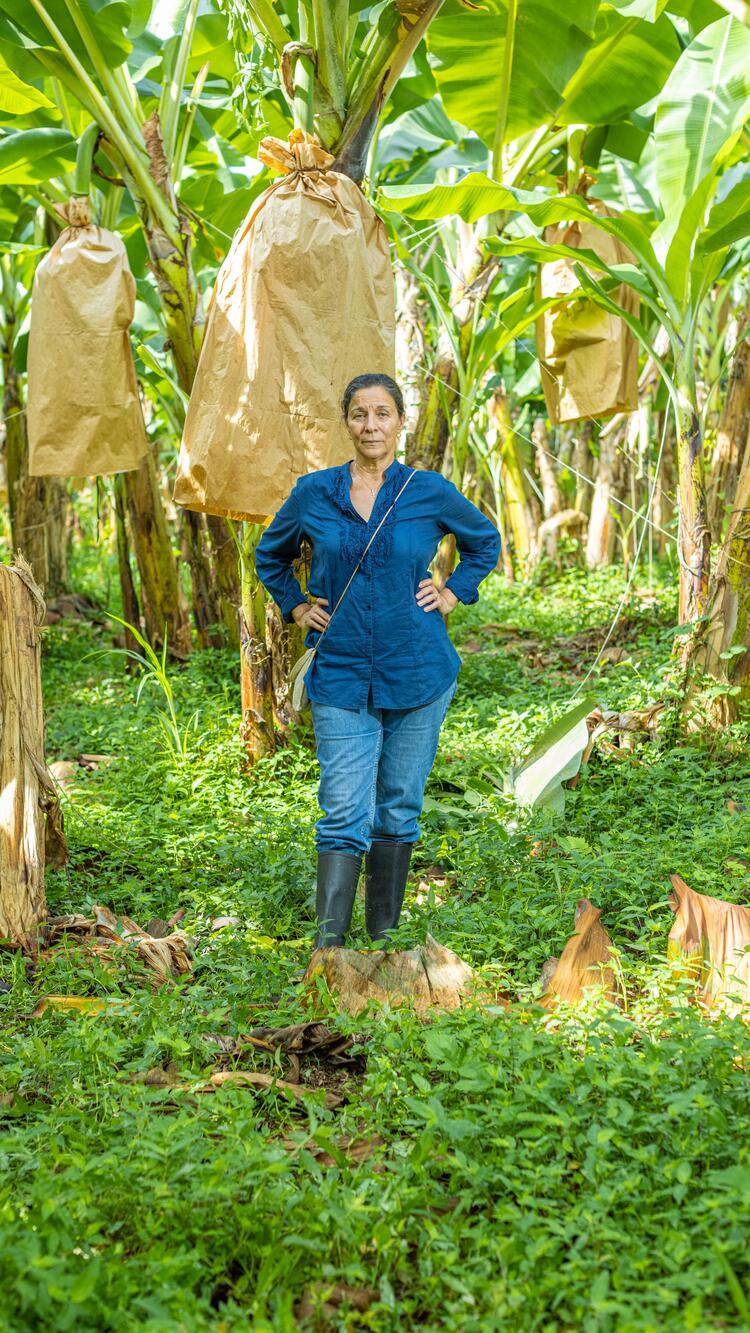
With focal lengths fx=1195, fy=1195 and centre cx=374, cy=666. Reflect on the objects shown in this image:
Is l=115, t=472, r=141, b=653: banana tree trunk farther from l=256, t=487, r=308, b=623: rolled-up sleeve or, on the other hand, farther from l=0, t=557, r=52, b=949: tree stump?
l=256, t=487, r=308, b=623: rolled-up sleeve

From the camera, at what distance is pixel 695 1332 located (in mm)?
1618

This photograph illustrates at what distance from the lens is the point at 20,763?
12.3 ft

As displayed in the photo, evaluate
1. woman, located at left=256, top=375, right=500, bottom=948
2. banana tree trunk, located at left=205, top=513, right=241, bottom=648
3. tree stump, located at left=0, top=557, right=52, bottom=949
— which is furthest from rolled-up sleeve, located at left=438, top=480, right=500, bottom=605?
banana tree trunk, located at left=205, top=513, right=241, bottom=648

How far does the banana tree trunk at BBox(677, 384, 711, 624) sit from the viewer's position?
16.3ft

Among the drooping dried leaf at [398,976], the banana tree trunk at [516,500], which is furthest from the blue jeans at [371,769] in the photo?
the banana tree trunk at [516,500]

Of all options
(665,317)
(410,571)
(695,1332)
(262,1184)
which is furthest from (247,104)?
(695,1332)

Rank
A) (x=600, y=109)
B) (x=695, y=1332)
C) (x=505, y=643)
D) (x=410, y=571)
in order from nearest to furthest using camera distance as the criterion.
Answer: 1. (x=695, y=1332)
2. (x=410, y=571)
3. (x=600, y=109)
4. (x=505, y=643)

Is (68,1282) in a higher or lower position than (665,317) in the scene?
lower

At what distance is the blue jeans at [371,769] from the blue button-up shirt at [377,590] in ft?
0.20

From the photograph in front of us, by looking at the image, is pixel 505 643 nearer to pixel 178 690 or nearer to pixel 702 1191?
pixel 178 690

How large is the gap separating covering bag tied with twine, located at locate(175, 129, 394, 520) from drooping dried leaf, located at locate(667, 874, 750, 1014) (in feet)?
6.11

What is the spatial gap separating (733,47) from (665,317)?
1.11m

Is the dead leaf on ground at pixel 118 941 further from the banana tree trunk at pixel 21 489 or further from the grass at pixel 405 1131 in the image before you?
the banana tree trunk at pixel 21 489

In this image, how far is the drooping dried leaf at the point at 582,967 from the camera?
283 cm
